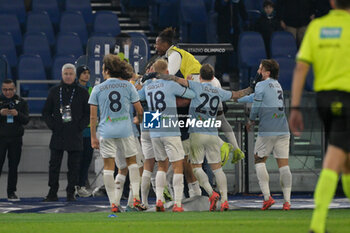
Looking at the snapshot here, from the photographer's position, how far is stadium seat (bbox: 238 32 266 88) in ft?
59.3

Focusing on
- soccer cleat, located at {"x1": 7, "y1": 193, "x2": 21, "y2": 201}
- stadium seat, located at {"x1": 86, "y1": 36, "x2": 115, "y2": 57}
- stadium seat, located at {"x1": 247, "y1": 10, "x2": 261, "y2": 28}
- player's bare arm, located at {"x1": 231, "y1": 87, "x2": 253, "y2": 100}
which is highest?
stadium seat, located at {"x1": 247, "y1": 10, "x2": 261, "y2": 28}

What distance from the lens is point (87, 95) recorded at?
45.4 ft

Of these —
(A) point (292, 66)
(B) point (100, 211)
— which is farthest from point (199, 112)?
(A) point (292, 66)

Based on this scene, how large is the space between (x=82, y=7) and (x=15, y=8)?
5.39ft

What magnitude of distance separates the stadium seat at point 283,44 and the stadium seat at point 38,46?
16.7 feet

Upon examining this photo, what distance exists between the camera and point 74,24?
20250 mm

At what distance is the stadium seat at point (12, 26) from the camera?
65.7 ft

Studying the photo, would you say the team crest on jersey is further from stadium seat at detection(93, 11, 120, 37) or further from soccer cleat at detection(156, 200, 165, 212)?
stadium seat at detection(93, 11, 120, 37)

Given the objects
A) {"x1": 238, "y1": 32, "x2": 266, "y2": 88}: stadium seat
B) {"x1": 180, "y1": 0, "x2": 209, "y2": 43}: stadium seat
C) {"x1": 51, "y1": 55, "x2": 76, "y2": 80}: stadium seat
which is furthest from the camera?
{"x1": 180, "y1": 0, "x2": 209, "y2": 43}: stadium seat

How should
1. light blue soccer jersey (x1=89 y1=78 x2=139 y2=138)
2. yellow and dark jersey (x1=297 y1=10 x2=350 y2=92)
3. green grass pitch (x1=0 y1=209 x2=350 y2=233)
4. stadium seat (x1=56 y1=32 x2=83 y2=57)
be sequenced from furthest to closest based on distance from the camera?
1. stadium seat (x1=56 y1=32 x2=83 y2=57)
2. light blue soccer jersey (x1=89 y1=78 x2=139 y2=138)
3. green grass pitch (x1=0 y1=209 x2=350 y2=233)
4. yellow and dark jersey (x1=297 y1=10 x2=350 y2=92)

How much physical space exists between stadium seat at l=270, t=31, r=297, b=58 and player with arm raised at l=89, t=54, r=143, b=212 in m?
8.70

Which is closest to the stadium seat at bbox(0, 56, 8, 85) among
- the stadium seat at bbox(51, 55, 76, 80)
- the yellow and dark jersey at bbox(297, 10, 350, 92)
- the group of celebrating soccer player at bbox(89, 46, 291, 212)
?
the stadium seat at bbox(51, 55, 76, 80)

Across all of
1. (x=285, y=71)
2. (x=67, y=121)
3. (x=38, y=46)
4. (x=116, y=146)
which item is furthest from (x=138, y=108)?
(x=38, y=46)

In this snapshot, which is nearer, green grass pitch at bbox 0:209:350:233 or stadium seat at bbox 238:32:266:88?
green grass pitch at bbox 0:209:350:233
